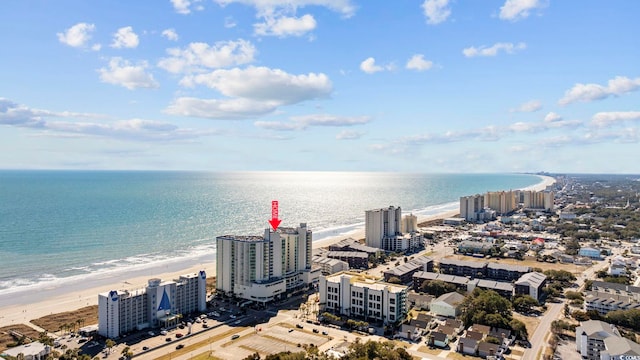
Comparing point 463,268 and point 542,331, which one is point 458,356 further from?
point 463,268

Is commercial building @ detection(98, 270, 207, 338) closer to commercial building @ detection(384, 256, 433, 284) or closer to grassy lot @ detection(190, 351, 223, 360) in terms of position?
grassy lot @ detection(190, 351, 223, 360)

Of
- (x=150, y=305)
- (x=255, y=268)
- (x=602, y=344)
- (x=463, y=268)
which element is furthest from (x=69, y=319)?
(x=463, y=268)

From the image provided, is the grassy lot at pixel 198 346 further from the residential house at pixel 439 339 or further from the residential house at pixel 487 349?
the residential house at pixel 487 349

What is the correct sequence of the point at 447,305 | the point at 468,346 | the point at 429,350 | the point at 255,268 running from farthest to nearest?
the point at 255,268 < the point at 447,305 < the point at 429,350 < the point at 468,346

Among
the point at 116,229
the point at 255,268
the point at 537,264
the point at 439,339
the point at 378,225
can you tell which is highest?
the point at 378,225

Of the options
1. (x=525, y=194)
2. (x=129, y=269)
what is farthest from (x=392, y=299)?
(x=525, y=194)

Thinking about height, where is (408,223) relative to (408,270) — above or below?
above

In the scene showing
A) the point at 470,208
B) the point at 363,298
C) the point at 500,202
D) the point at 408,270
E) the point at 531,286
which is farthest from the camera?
the point at 500,202

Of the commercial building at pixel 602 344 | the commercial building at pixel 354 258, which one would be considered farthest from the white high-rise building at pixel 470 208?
the commercial building at pixel 602 344

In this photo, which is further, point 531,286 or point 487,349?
point 531,286
